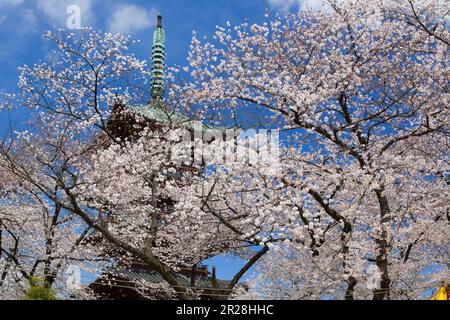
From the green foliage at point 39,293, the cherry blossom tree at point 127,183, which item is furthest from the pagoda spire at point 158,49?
the green foliage at point 39,293

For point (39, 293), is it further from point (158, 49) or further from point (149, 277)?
point (158, 49)

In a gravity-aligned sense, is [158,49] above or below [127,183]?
above

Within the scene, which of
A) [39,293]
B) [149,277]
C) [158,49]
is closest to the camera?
[39,293]

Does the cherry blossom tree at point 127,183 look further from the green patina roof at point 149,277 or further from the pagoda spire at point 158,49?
the pagoda spire at point 158,49

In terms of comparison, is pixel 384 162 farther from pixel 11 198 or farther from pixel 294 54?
pixel 11 198

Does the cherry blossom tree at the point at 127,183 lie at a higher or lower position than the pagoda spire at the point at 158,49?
lower

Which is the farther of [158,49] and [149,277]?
[158,49]

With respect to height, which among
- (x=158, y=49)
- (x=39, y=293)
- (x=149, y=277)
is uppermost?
(x=158, y=49)

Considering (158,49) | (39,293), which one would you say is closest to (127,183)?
(39,293)

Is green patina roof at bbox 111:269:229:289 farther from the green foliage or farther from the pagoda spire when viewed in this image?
the pagoda spire

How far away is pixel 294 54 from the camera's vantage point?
11812mm

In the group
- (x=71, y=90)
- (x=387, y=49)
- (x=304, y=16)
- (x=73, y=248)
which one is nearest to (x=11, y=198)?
(x=73, y=248)

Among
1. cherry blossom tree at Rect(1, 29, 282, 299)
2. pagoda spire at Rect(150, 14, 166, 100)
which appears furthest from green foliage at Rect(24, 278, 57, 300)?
pagoda spire at Rect(150, 14, 166, 100)

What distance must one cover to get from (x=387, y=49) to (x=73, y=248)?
1027cm
